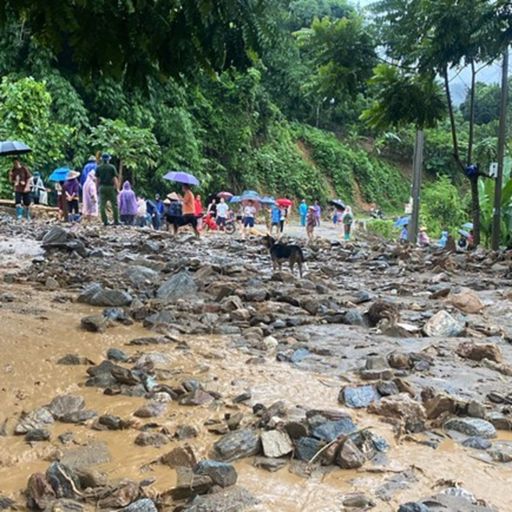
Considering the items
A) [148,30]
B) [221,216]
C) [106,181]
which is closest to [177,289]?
[148,30]

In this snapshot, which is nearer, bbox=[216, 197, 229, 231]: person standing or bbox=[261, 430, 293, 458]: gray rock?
bbox=[261, 430, 293, 458]: gray rock

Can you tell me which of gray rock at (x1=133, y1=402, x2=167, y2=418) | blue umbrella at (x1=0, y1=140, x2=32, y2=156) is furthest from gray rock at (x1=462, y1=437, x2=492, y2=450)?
blue umbrella at (x1=0, y1=140, x2=32, y2=156)

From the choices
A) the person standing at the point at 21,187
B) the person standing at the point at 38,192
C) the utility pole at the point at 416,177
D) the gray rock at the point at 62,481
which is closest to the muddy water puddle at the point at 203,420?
the gray rock at the point at 62,481

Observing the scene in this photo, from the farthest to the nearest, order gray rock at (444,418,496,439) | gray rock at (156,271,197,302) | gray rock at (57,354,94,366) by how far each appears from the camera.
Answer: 1. gray rock at (156,271,197,302)
2. gray rock at (57,354,94,366)
3. gray rock at (444,418,496,439)

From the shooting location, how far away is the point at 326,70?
11945 millimetres

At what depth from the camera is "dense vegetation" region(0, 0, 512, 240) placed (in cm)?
441

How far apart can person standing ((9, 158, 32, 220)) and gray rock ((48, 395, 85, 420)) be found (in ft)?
37.8

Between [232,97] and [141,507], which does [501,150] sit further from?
[232,97]

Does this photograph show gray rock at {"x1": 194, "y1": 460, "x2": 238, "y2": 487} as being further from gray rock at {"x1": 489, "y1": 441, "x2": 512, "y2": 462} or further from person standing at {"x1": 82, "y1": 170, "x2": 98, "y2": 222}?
person standing at {"x1": 82, "y1": 170, "x2": 98, "y2": 222}

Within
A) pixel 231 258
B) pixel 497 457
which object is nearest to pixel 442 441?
pixel 497 457

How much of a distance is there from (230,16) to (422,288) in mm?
4414

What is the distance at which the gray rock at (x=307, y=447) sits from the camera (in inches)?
105

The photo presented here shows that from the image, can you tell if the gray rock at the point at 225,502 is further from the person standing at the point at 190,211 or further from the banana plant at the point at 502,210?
the banana plant at the point at 502,210

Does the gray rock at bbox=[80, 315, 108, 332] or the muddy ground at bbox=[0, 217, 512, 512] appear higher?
the gray rock at bbox=[80, 315, 108, 332]
